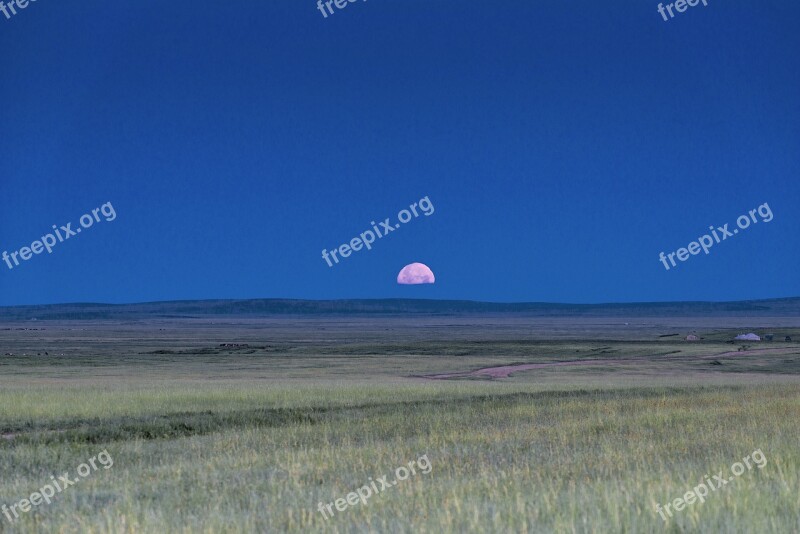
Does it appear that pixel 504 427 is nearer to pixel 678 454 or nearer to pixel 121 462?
pixel 678 454

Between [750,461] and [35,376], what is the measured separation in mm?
43566

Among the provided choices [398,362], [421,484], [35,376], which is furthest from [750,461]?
[398,362]

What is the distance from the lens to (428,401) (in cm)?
2838

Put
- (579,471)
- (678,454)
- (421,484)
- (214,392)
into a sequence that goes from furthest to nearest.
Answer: (214,392)
(678,454)
(579,471)
(421,484)
